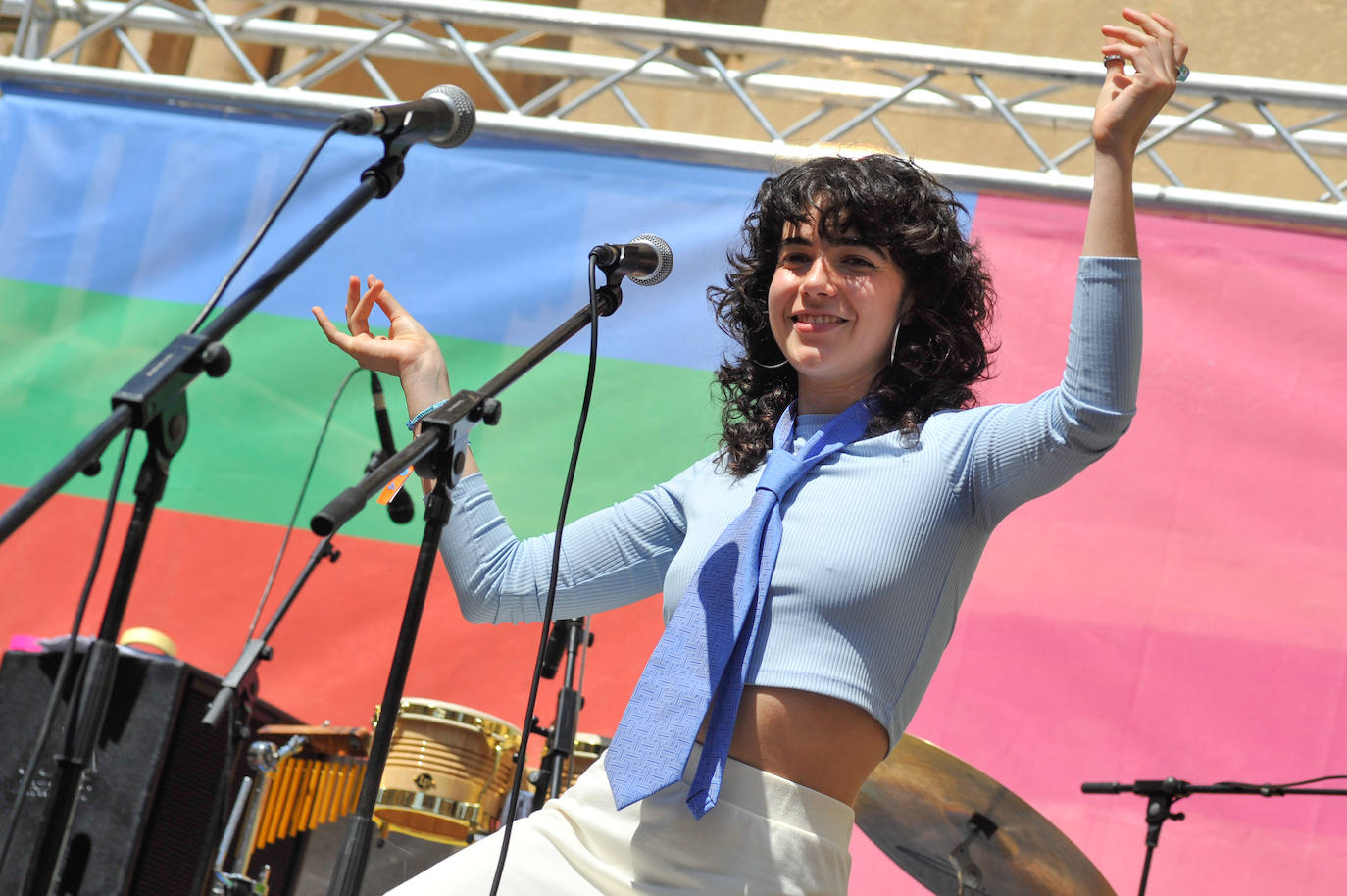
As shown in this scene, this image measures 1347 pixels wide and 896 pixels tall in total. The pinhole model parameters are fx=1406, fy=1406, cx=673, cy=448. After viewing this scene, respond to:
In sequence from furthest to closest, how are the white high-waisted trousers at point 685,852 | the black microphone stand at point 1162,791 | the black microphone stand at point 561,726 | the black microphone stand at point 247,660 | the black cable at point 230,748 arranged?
the black cable at point 230,748, the black microphone stand at point 561,726, the black microphone stand at point 1162,791, the black microphone stand at point 247,660, the white high-waisted trousers at point 685,852

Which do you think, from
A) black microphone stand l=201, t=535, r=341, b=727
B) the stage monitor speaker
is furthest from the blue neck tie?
the stage monitor speaker

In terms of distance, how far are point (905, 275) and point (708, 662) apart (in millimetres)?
741

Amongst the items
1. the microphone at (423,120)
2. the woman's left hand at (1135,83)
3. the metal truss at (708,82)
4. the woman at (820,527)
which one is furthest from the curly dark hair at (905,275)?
the metal truss at (708,82)

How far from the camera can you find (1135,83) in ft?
6.08

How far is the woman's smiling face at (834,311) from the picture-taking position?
2.18 m

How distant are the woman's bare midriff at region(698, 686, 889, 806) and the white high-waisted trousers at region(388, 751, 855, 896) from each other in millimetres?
22

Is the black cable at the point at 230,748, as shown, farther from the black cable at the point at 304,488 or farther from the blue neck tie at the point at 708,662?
the blue neck tie at the point at 708,662

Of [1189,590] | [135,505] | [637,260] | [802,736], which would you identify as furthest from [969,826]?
[135,505]

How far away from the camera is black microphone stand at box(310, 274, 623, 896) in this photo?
1.60m

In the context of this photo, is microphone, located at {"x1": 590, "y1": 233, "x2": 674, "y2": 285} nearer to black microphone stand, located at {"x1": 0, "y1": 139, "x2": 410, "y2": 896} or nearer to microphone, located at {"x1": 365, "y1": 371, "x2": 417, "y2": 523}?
black microphone stand, located at {"x1": 0, "y1": 139, "x2": 410, "y2": 896}

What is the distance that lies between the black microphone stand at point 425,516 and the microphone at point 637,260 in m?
0.25

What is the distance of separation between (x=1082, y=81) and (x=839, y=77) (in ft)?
12.0

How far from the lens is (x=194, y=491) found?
4730mm

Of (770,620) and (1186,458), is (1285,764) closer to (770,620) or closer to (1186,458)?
(1186,458)
